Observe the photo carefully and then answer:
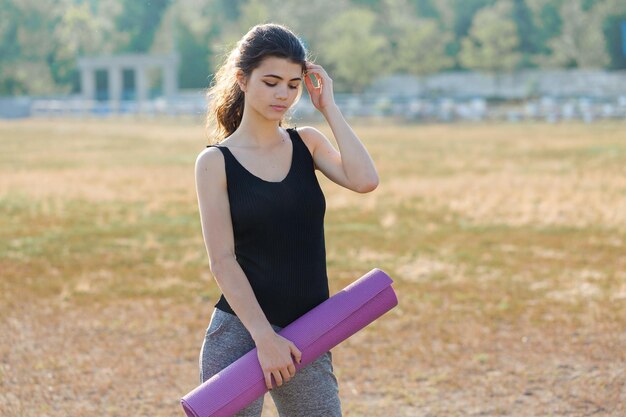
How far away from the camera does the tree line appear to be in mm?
57469

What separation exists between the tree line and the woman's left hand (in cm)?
4980

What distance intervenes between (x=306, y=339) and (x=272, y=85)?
2.36 feet

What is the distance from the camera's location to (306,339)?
2588 millimetres

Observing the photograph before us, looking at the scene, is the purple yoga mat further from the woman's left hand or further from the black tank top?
the woman's left hand

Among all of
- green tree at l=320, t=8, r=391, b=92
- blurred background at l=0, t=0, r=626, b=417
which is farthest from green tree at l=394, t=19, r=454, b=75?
blurred background at l=0, t=0, r=626, b=417

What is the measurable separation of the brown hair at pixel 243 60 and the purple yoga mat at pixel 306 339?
594mm

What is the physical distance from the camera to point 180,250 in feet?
33.6

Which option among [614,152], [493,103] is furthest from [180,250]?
[493,103]

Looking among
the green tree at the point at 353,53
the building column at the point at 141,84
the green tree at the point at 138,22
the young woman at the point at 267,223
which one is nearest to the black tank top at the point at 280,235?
the young woman at the point at 267,223

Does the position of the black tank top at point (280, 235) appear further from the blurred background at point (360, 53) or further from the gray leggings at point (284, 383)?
the blurred background at point (360, 53)

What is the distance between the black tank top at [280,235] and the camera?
8.46 ft

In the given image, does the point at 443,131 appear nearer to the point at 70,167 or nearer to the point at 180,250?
the point at 70,167

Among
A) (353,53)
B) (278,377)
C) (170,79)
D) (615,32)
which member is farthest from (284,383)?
(170,79)

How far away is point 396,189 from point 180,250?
6461mm
